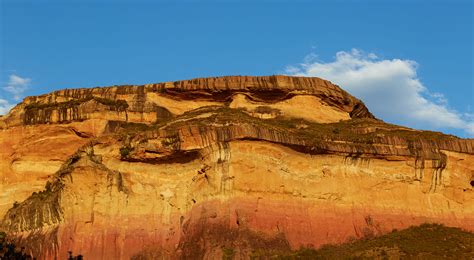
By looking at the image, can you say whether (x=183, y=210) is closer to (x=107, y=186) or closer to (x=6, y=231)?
(x=107, y=186)

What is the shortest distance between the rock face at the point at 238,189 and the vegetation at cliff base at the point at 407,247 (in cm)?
116

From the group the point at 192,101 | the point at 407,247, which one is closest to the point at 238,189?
the point at 407,247

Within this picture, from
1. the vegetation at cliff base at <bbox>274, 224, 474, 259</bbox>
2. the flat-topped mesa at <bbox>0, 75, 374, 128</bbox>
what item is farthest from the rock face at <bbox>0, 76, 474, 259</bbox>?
the flat-topped mesa at <bbox>0, 75, 374, 128</bbox>

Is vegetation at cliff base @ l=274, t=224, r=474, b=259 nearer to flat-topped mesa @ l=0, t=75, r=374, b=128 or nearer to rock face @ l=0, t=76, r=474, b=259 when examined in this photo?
rock face @ l=0, t=76, r=474, b=259

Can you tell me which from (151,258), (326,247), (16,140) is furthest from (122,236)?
(16,140)

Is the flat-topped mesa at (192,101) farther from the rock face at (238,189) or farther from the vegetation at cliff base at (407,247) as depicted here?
the vegetation at cliff base at (407,247)

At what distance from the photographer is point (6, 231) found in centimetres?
5331

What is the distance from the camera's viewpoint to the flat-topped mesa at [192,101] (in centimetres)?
6109

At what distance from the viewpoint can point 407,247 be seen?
46312 millimetres

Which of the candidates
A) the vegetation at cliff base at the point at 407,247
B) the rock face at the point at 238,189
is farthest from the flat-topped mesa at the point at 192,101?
the vegetation at cliff base at the point at 407,247

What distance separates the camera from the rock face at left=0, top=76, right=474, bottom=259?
1875 inches

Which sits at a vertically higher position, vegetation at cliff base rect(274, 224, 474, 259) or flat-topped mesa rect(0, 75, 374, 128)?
flat-topped mesa rect(0, 75, 374, 128)

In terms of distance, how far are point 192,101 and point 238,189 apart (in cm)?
1654

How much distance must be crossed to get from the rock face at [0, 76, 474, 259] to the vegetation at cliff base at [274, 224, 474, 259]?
1.16 m
